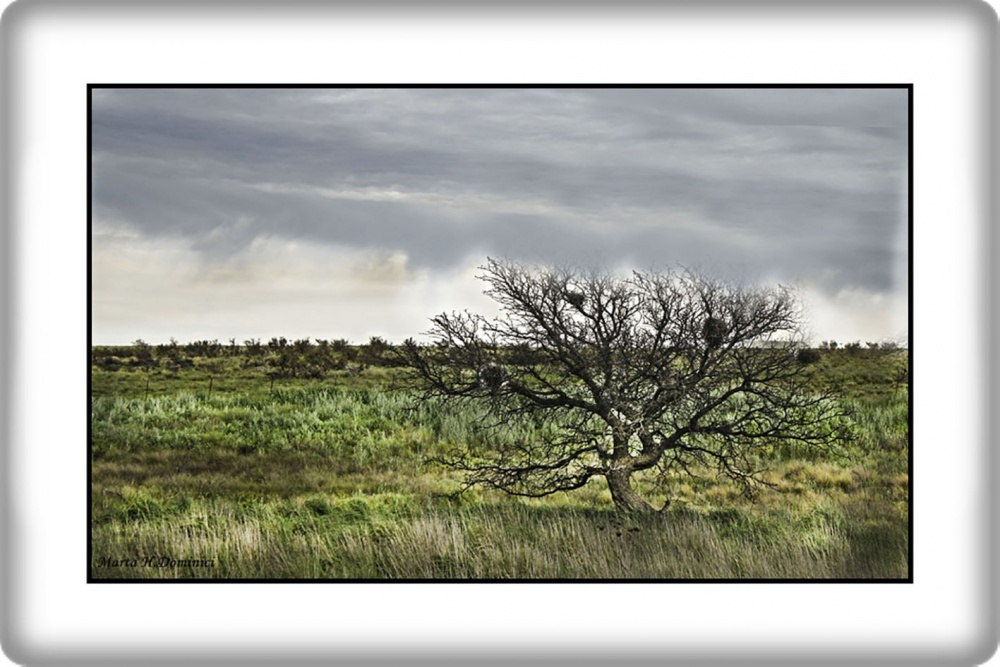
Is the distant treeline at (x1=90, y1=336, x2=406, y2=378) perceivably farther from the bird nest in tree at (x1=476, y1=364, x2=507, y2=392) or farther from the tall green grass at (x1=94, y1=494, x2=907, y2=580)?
the tall green grass at (x1=94, y1=494, x2=907, y2=580)

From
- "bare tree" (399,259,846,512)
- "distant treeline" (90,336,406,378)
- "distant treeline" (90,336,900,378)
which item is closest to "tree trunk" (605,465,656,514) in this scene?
"bare tree" (399,259,846,512)

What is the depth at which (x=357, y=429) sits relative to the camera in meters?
5.61

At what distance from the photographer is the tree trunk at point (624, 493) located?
4.96 metres

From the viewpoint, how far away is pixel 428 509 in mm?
5023

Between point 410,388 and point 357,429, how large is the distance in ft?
2.53

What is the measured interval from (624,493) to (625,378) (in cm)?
78

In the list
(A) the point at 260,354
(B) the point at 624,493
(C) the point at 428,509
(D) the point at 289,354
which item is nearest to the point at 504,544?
(C) the point at 428,509
